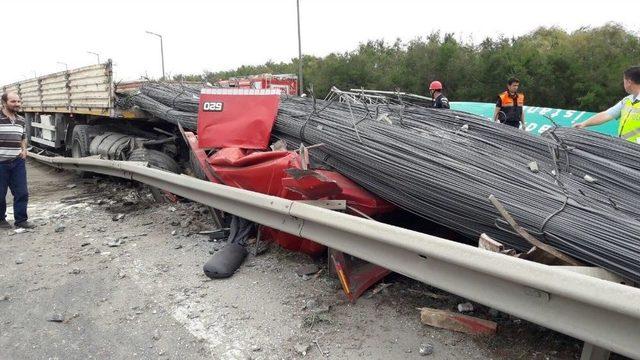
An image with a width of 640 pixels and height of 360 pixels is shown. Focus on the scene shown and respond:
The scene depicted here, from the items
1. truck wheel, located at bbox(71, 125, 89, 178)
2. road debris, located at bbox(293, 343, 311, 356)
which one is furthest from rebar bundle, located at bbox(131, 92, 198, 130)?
road debris, located at bbox(293, 343, 311, 356)

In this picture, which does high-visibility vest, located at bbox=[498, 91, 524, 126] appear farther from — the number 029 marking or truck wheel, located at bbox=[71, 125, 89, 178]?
truck wheel, located at bbox=[71, 125, 89, 178]

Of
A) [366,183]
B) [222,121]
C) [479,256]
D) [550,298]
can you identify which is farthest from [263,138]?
[550,298]

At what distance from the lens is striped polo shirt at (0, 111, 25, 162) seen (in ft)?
17.4

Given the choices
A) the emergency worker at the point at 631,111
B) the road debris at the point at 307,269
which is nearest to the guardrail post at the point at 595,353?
the road debris at the point at 307,269

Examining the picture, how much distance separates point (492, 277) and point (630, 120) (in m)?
3.45

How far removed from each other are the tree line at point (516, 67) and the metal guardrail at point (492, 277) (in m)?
14.4

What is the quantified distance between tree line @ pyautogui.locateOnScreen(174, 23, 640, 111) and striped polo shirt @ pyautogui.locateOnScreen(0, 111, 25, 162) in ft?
39.0

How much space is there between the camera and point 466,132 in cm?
334

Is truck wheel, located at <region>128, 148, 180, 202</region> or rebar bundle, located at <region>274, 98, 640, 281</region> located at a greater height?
rebar bundle, located at <region>274, 98, 640, 281</region>

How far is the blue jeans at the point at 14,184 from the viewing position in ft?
16.6

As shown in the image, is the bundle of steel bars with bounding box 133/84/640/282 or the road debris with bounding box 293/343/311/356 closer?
the bundle of steel bars with bounding box 133/84/640/282

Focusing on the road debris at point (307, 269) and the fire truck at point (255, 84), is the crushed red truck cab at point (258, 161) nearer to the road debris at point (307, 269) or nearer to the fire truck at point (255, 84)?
the road debris at point (307, 269)

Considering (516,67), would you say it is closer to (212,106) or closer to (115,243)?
(212,106)

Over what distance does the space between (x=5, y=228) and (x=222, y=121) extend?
2.67m
